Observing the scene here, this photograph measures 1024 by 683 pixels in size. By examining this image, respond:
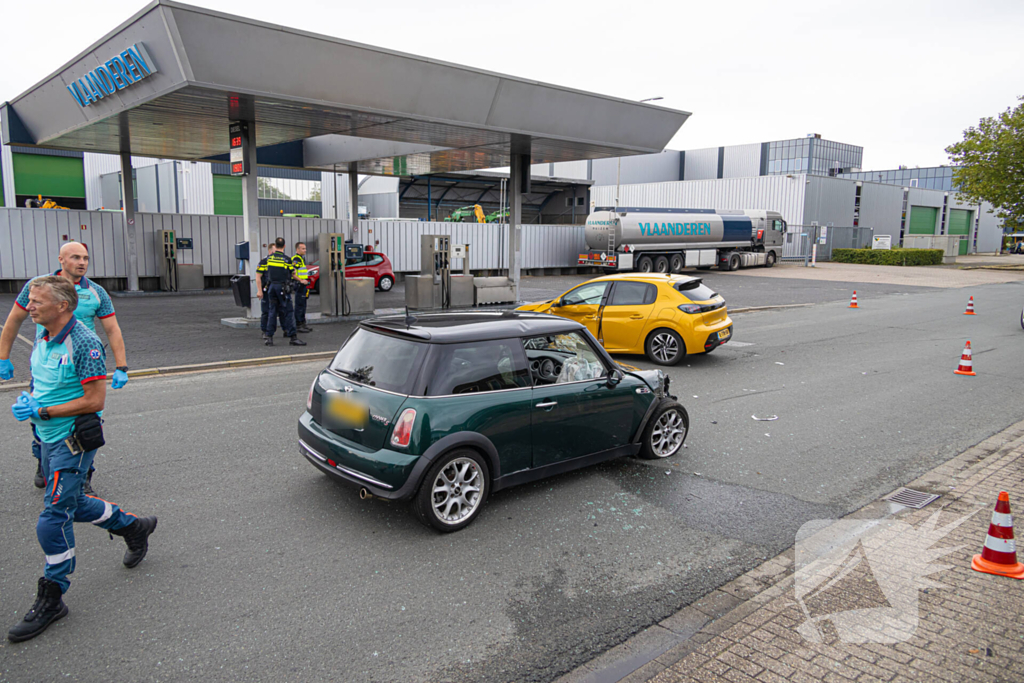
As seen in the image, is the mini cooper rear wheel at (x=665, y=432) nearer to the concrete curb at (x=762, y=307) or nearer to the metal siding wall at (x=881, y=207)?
the concrete curb at (x=762, y=307)

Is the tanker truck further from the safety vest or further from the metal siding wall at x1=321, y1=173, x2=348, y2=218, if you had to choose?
the safety vest

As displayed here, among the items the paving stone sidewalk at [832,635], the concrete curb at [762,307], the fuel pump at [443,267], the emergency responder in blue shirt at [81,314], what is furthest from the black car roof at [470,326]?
the concrete curb at [762,307]

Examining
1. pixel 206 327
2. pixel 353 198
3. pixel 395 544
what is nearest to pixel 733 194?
pixel 353 198

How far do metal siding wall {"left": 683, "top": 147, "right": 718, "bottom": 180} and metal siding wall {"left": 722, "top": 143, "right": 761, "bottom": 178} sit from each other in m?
2.26

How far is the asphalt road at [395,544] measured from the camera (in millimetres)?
3428

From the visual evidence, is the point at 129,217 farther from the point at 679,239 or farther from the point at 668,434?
the point at 679,239

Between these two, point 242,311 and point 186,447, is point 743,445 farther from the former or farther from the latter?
point 242,311

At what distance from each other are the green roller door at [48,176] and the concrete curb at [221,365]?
3016cm

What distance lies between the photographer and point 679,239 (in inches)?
1388

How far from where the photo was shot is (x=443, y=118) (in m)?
14.1

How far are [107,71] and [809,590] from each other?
13616 millimetres

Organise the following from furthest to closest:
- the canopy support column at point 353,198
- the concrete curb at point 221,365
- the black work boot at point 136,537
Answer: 1. the canopy support column at point 353,198
2. the concrete curb at point 221,365
3. the black work boot at point 136,537

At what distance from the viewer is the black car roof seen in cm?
498

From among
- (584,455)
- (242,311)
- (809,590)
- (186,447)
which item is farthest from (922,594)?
(242,311)
